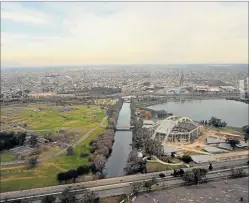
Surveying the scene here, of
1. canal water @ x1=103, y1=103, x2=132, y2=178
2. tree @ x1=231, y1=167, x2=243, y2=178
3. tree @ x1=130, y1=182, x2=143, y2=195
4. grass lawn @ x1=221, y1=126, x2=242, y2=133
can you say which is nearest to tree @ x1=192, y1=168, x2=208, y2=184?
tree @ x1=231, y1=167, x2=243, y2=178

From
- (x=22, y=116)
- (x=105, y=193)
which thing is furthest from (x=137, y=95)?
(x=105, y=193)

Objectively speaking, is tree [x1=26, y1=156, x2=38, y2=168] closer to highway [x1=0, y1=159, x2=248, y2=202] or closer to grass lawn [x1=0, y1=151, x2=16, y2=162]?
grass lawn [x1=0, y1=151, x2=16, y2=162]

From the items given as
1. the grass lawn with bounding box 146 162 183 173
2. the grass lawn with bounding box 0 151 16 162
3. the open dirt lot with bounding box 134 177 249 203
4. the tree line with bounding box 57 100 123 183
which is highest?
the tree line with bounding box 57 100 123 183

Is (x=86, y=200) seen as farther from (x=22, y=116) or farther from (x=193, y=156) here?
(x=22, y=116)

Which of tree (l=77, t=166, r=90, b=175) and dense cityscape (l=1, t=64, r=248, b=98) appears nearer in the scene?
tree (l=77, t=166, r=90, b=175)

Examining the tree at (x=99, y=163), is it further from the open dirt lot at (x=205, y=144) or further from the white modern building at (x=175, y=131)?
the white modern building at (x=175, y=131)

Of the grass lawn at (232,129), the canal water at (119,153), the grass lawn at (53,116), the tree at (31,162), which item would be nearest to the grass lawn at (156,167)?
the canal water at (119,153)

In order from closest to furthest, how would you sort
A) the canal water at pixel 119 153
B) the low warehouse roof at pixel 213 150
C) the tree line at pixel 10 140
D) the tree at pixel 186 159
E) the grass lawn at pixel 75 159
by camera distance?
the canal water at pixel 119 153 → the grass lawn at pixel 75 159 → the tree at pixel 186 159 → the low warehouse roof at pixel 213 150 → the tree line at pixel 10 140
